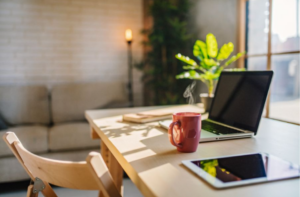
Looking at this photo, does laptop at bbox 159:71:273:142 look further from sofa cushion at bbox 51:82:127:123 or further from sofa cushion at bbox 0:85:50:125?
sofa cushion at bbox 0:85:50:125

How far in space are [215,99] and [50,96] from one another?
87.4 inches

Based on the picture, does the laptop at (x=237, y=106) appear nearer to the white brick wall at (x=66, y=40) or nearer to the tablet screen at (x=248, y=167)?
the tablet screen at (x=248, y=167)

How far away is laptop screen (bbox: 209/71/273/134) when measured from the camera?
1.07 m

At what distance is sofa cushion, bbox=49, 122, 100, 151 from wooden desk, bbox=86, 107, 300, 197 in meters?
1.13

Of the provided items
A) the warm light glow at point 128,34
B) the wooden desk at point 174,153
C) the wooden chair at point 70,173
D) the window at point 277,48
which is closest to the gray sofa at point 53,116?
the warm light glow at point 128,34

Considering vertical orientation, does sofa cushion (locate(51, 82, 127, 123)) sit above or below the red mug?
below

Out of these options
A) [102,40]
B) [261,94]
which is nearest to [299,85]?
[261,94]

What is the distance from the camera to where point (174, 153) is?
0.84 meters

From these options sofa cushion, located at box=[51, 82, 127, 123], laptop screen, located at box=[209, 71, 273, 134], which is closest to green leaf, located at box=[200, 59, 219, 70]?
laptop screen, located at box=[209, 71, 273, 134]

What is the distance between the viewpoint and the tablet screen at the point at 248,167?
63cm

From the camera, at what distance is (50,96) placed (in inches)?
123

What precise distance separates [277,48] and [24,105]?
232 cm

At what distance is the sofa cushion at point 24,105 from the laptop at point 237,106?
6.77ft

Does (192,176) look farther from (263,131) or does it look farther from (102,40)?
(102,40)
